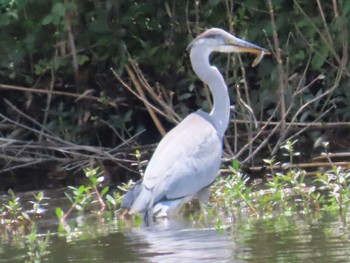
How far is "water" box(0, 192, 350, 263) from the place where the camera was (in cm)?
624

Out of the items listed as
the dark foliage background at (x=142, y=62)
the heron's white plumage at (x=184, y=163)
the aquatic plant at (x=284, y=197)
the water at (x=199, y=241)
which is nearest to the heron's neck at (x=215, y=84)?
the heron's white plumage at (x=184, y=163)

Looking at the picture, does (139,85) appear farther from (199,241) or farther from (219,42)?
(199,241)

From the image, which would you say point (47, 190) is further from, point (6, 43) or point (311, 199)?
point (311, 199)

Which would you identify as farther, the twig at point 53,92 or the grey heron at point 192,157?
the twig at point 53,92

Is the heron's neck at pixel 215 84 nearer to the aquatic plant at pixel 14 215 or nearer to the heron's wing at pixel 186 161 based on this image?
the heron's wing at pixel 186 161

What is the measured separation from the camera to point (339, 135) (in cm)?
1103

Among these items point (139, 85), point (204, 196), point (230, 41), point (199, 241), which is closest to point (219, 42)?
point (230, 41)

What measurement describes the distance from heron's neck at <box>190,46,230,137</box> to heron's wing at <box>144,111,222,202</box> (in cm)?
18

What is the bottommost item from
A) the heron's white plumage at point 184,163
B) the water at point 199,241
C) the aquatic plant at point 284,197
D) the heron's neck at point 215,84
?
the water at point 199,241

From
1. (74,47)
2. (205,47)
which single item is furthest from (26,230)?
(74,47)

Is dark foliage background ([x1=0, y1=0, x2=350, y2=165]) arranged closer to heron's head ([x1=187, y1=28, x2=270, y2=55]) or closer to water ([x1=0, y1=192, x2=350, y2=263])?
heron's head ([x1=187, y1=28, x2=270, y2=55])

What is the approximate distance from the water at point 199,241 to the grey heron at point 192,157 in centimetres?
17

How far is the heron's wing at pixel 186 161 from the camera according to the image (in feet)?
27.0

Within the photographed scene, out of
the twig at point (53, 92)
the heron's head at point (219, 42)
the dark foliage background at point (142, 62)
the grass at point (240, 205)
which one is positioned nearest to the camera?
the grass at point (240, 205)
